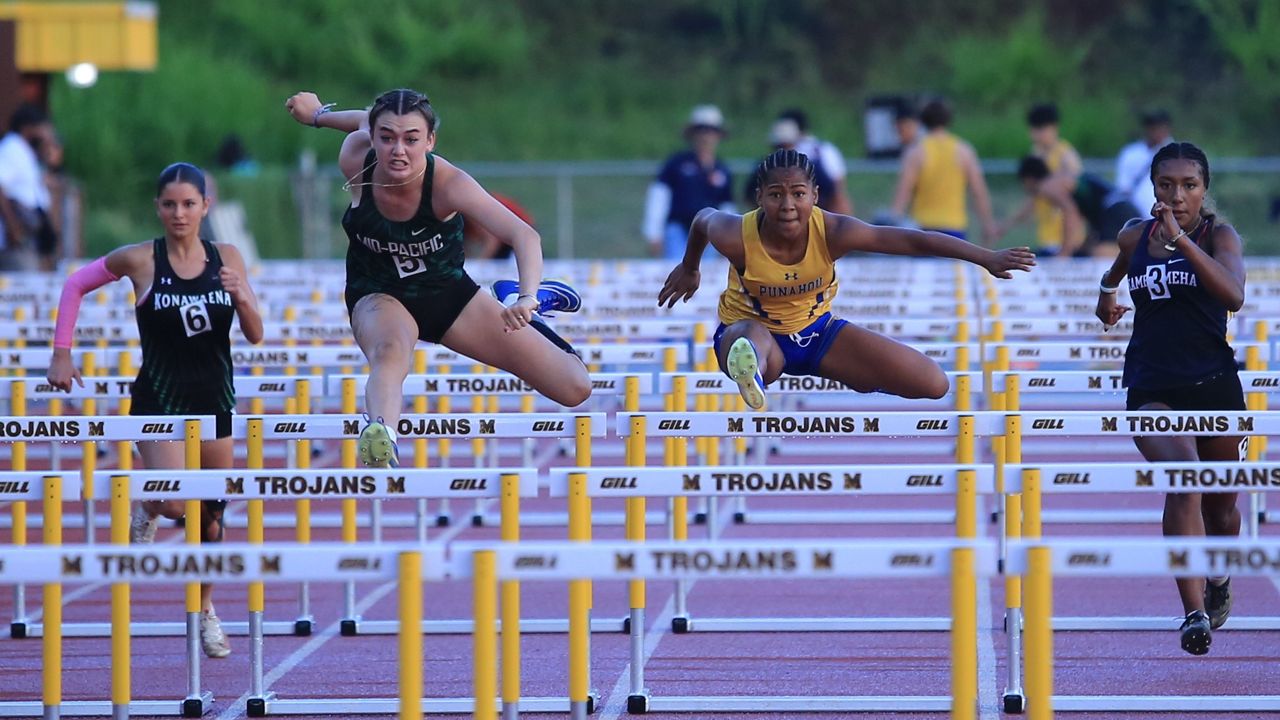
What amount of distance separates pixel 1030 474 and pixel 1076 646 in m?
2.35

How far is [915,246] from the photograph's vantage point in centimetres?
721

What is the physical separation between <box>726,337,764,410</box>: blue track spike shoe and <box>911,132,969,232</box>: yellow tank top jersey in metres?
9.02

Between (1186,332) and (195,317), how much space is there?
4004 mm

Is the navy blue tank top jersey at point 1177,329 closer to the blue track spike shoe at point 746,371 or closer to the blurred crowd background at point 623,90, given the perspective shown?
the blue track spike shoe at point 746,371

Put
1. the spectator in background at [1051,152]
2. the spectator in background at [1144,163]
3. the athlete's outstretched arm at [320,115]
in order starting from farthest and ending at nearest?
the spectator in background at [1144,163] < the spectator in background at [1051,152] < the athlete's outstretched arm at [320,115]

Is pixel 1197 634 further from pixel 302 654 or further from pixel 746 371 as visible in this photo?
pixel 302 654

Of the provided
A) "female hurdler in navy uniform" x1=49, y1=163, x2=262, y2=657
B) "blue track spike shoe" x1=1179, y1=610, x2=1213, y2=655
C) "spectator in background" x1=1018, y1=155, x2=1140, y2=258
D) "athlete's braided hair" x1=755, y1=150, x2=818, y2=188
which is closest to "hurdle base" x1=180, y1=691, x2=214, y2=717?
"female hurdler in navy uniform" x1=49, y1=163, x2=262, y2=657

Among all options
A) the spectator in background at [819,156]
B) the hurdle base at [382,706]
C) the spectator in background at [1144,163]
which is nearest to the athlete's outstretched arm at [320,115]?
the hurdle base at [382,706]

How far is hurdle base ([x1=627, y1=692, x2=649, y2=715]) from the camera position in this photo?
6.55 m

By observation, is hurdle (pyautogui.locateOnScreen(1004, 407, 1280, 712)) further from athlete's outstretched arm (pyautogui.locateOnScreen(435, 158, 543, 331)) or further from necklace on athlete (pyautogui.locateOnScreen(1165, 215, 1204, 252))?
athlete's outstretched arm (pyautogui.locateOnScreen(435, 158, 543, 331))

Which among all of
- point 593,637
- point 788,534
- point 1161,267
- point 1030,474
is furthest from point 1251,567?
point 788,534

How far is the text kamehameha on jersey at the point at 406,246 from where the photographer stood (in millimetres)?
7316

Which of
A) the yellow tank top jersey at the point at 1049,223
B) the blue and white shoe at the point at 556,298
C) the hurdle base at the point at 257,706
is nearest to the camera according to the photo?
the hurdle base at the point at 257,706

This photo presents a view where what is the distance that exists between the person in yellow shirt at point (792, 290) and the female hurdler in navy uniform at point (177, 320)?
1.87m
